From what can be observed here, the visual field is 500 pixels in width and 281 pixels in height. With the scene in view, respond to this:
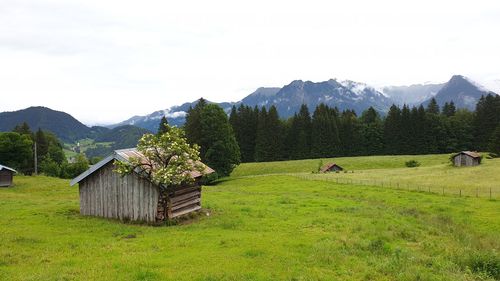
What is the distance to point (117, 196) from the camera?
29.9 m

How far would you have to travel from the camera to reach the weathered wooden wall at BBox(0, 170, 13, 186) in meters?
63.9

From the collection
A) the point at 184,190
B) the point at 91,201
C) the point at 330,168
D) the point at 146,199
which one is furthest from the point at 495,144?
the point at 91,201

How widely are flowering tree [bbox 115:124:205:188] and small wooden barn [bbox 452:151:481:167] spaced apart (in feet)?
234

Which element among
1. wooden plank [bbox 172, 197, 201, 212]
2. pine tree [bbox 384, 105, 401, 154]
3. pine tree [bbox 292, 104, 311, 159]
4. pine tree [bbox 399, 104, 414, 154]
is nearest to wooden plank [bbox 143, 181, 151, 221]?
wooden plank [bbox 172, 197, 201, 212]

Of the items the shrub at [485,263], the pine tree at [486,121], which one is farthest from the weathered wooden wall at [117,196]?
the pine tree at [486,121]

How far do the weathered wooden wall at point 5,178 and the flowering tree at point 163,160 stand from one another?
45.4 metres

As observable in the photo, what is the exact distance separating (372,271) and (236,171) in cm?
8436

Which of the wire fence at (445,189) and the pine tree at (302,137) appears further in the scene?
the pine tree at (302,137)

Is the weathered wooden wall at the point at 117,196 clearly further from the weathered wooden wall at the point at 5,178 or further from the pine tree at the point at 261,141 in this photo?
the pine tree at the point at 261,141

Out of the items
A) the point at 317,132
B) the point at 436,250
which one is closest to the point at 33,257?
the point at 436,250

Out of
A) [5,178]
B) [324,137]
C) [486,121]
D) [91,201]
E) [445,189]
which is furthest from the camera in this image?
[324,137]

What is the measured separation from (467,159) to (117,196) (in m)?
75.7

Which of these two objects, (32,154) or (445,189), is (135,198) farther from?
(32,154)

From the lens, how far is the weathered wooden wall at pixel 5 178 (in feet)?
210
